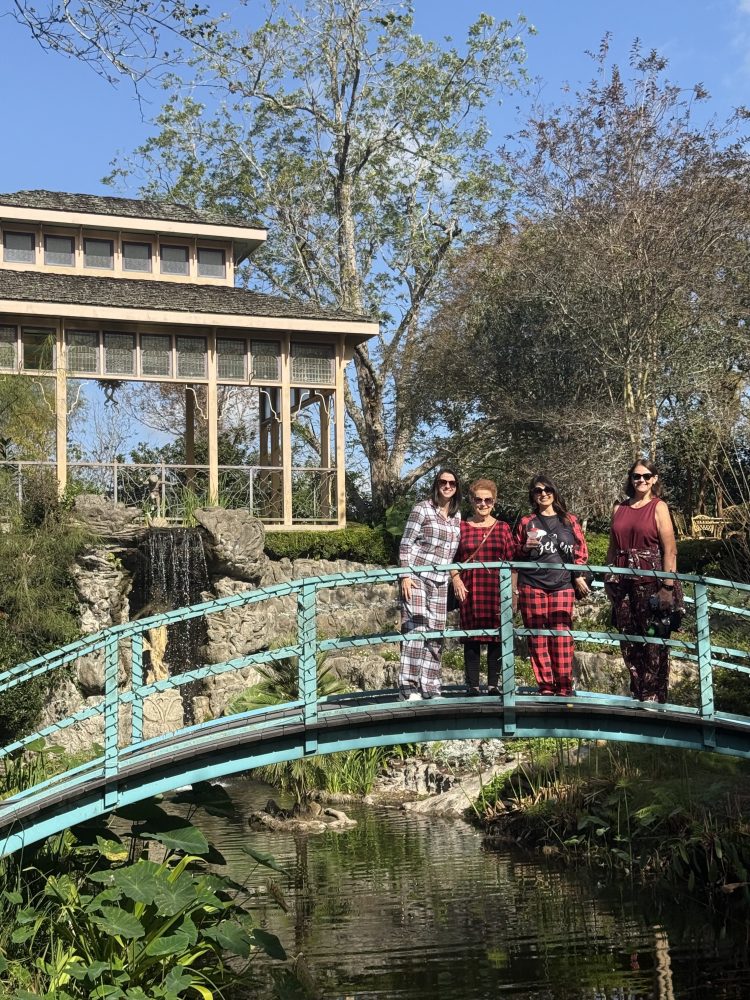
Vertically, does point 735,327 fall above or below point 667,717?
above

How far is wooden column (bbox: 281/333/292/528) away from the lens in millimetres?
22000

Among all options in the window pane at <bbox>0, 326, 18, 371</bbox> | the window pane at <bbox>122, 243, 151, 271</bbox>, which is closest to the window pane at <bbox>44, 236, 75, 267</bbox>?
the window pane at <bbox>122, 243, 151, 271</bbox>

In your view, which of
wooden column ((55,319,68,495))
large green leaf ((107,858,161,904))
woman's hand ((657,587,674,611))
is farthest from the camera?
wooden column ((55,319,68,495))

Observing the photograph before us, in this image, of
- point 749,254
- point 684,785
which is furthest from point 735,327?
point 684,785

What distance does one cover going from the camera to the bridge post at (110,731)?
769cm

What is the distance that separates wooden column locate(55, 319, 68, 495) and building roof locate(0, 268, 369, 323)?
2.33 feet

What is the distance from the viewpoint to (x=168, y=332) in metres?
22.0

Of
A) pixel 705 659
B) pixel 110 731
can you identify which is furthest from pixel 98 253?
pixel 705 659

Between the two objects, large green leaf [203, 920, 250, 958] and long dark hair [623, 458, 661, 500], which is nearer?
large green leaf [203, 920, 250, 958]

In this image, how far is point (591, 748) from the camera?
12.9 metres

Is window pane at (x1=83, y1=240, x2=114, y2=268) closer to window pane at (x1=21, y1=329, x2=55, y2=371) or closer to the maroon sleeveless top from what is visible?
window pane at (x1=21, y1=329, x2=55, y2=371)

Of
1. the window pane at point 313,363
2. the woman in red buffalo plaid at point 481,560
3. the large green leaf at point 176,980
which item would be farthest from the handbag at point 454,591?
the window pane at point 313,363

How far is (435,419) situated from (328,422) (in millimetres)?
4178

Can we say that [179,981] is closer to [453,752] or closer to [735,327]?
[453,752]
